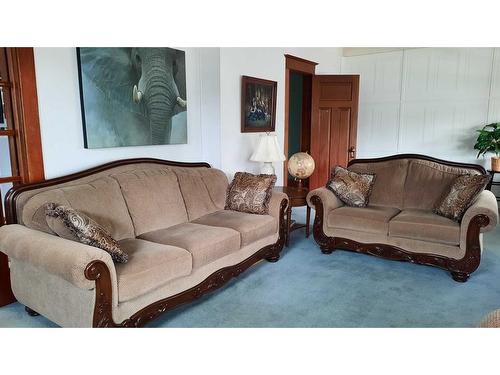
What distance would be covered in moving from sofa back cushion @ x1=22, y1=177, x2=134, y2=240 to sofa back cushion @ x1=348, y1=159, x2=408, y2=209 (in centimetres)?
241

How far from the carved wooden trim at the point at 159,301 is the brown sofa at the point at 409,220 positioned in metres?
0.64

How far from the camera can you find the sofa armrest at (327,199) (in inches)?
142

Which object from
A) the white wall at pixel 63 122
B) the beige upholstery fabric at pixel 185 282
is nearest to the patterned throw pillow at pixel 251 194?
the beige upholstery fabric at pixel 185 282

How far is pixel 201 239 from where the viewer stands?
103 inches

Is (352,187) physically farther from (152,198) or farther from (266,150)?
(152,198)

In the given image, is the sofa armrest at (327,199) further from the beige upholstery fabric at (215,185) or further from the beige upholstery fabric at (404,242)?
the beige upholstery fabric at (215,185)

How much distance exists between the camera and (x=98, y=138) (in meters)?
3.00

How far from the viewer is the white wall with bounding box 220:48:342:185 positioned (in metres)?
4.05

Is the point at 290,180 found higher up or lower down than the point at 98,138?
lower down

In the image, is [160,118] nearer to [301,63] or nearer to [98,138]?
[98,138]

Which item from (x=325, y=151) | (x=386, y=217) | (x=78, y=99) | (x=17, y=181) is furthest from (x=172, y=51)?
(x=325, y=151)

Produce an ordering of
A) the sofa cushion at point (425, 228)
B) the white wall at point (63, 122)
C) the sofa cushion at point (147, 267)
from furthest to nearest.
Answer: the sofa cushion at point (425, 228), the white wall at point (63, 122), the sofa cushion at point (147, 267)

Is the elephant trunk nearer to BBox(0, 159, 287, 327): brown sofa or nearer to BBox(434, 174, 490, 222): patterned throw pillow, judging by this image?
BBox(0, 159, 287, 327): brown sofa
